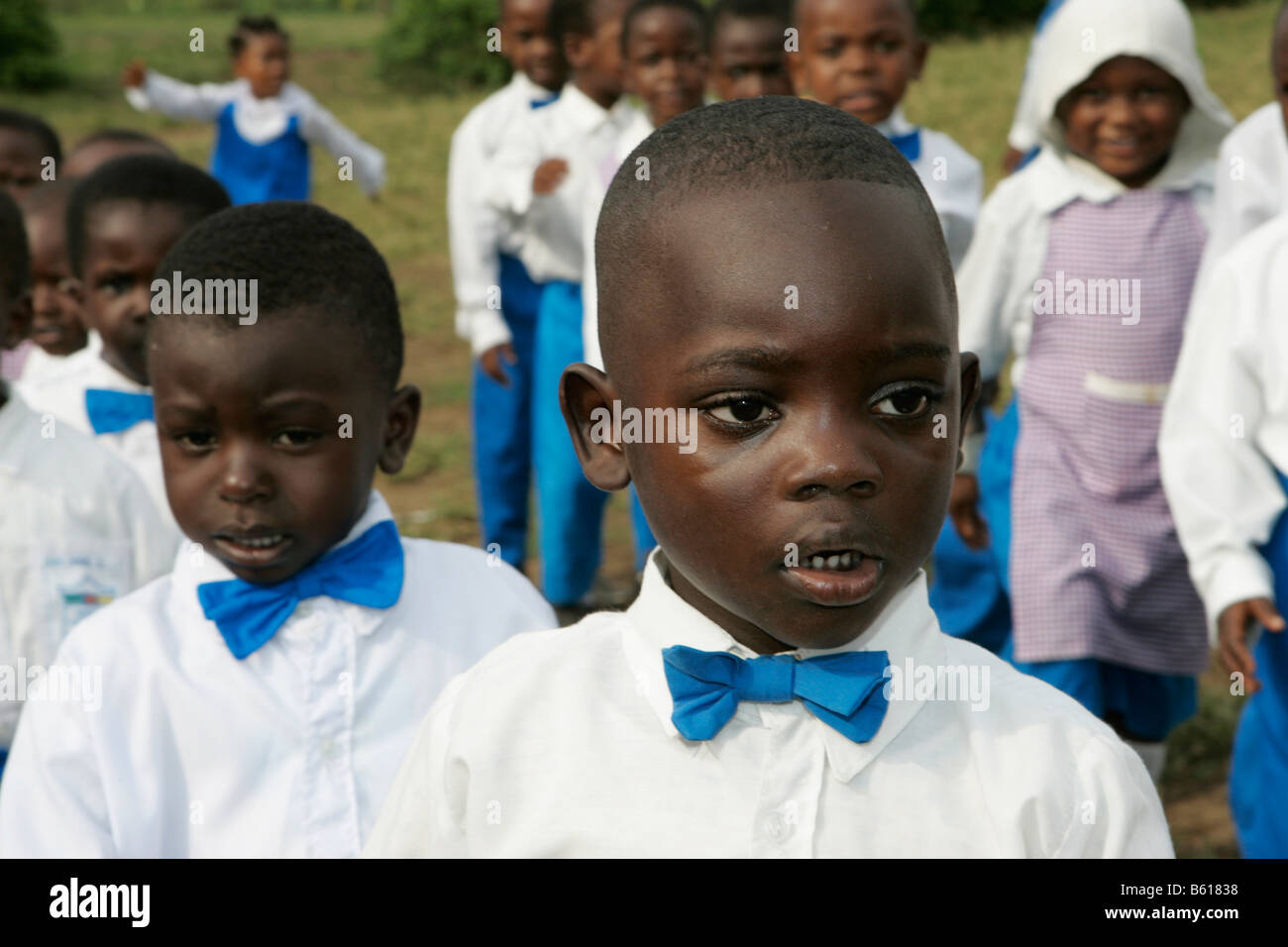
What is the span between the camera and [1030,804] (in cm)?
162

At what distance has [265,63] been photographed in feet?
29.8

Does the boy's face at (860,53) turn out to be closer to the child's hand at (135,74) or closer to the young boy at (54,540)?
the young boy at (54,540)

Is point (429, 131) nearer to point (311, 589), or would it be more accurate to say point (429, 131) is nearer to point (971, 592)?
point (971, 592)

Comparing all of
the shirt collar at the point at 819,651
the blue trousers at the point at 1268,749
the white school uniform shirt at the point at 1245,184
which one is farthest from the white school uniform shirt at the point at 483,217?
the shirt collar at the point at 819,651

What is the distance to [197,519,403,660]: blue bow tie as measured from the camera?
229cm

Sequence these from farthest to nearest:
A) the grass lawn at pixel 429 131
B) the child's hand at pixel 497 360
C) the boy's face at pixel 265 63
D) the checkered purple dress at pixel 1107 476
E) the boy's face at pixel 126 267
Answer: the boy's face at pixel 265 63 → the child's hand at pixel 497 360 → the grass lawn at pixel 429 131 → the checkered purple dress at pixel 1107 476 → the boy's face at pixel 126 267

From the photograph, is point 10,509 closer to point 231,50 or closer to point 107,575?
point 107,575

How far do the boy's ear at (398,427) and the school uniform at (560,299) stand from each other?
283cm

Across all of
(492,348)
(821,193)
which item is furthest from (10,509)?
(492,348)

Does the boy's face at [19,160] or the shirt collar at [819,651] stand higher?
the boy's face at [19,160]

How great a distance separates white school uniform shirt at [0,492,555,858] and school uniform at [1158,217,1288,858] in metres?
1.70

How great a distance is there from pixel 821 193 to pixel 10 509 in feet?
6.44

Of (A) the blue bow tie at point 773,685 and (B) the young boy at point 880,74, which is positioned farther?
(B) the young boy at point 880,74

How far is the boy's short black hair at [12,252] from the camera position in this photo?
3295mm
